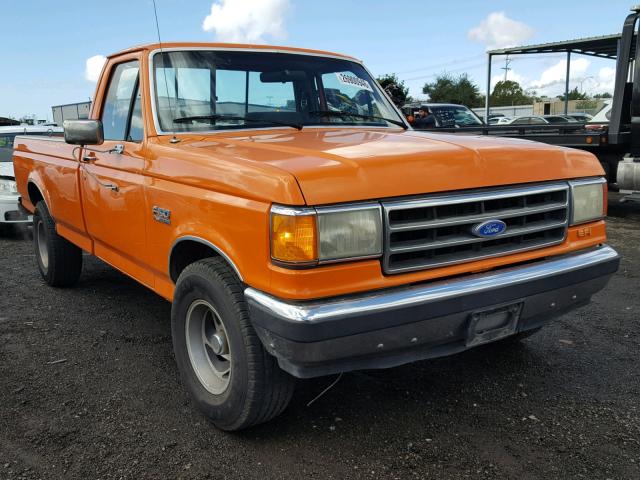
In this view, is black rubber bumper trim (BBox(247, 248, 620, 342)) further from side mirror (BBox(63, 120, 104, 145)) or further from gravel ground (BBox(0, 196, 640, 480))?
side mirror (BBox(63, 120, 104, 145))

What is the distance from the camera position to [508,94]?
251 feet

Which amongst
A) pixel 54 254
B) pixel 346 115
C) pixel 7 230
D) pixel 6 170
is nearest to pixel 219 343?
pixel 346 115

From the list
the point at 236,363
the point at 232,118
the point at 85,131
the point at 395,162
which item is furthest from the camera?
the point at 85,131

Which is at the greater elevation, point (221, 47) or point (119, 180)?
point (221, 47)

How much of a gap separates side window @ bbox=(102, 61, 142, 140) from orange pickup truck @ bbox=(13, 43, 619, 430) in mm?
30

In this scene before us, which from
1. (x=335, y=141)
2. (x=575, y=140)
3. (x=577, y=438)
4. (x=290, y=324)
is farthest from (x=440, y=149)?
(x=575, y=140)

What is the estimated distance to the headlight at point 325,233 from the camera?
2.29m

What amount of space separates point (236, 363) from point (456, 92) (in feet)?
205

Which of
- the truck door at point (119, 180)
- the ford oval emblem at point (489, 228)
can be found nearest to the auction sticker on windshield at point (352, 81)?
the truck door at point (119, 180)

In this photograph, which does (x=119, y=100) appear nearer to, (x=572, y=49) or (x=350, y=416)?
(x=350, y=416)

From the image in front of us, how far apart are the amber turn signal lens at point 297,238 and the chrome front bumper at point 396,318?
0.18m

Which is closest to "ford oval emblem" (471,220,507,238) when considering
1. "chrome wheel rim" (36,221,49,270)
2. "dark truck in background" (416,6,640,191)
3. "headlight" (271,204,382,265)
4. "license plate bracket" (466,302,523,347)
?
"license plate bracket" (466,302,523,347)

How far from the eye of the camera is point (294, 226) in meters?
2.29

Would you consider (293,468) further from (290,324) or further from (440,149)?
(440,149)
